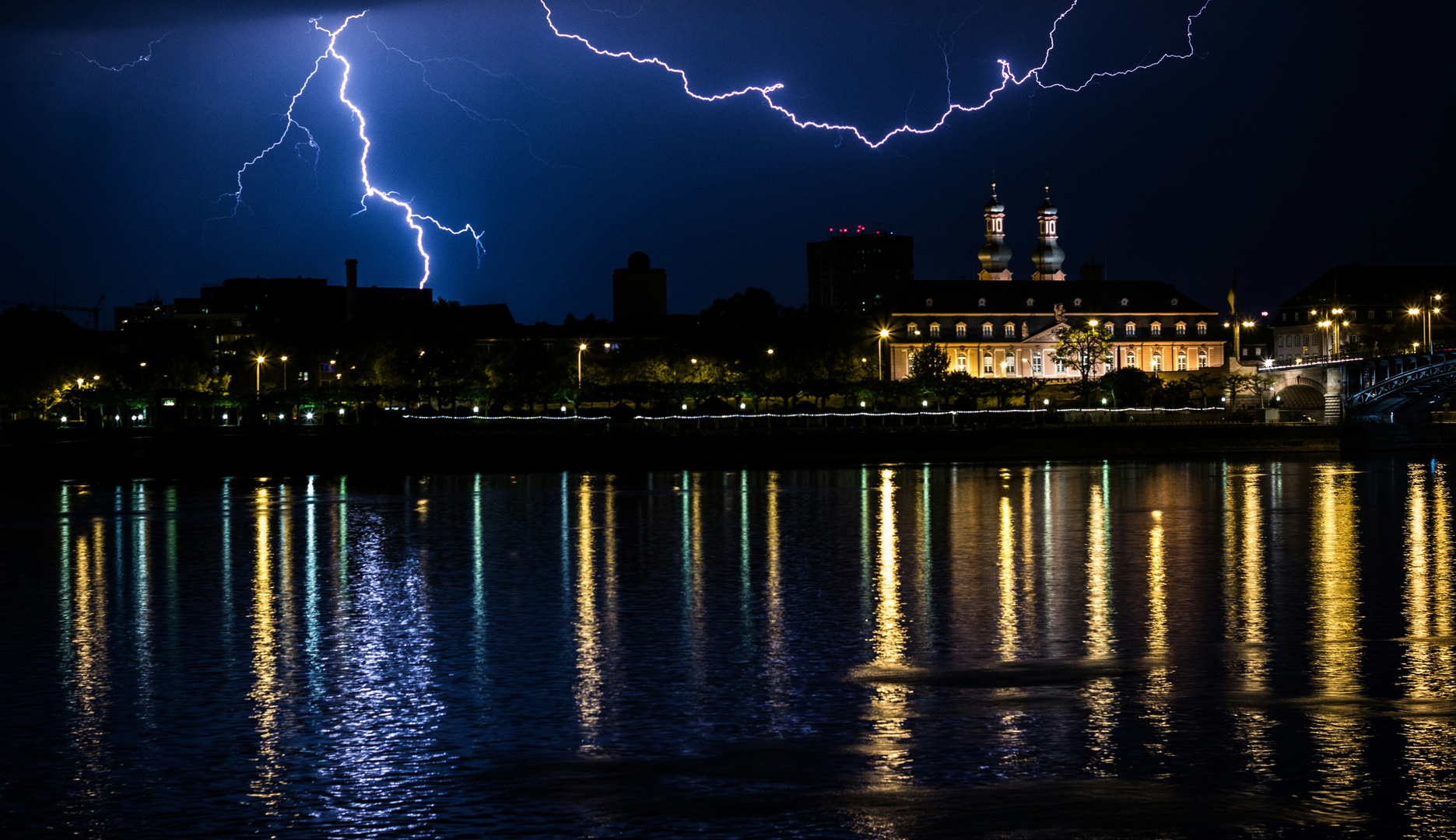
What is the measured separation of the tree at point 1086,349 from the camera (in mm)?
145125

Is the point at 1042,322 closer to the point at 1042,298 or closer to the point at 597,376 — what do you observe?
the point at 1042,298

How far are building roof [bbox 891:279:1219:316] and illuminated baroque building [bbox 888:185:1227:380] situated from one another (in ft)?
0.30

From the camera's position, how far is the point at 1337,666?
19.5 metres

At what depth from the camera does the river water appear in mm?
13273

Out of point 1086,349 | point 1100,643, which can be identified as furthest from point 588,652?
point 1086,349

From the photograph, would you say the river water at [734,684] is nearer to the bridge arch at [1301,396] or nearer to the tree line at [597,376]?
the tree line at [597,376]

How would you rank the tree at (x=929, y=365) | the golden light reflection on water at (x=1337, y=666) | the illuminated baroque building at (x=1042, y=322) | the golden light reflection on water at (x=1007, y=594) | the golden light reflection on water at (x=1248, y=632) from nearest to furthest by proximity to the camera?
1. the golden light reflection on water at (x=1337, y=666)
2. the golden light reflection on water at (x=1248, y=632)
3. the golden light reflection on water at (x=1007, y=594)
4. the tree at (x=929, y=365)
5. the illuminated baroque building at (x=1042, y=322)

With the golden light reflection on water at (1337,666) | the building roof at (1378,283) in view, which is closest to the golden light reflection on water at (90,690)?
the golden light reflection on water at (1337,666)

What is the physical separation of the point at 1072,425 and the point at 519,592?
225 feet

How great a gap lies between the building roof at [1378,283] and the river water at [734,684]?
156 meters

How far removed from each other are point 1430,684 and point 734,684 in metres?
8.21

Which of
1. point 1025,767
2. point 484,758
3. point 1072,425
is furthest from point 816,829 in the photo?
point 1072,425

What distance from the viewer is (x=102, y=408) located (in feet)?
417

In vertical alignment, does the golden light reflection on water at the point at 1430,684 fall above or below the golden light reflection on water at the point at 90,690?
below
